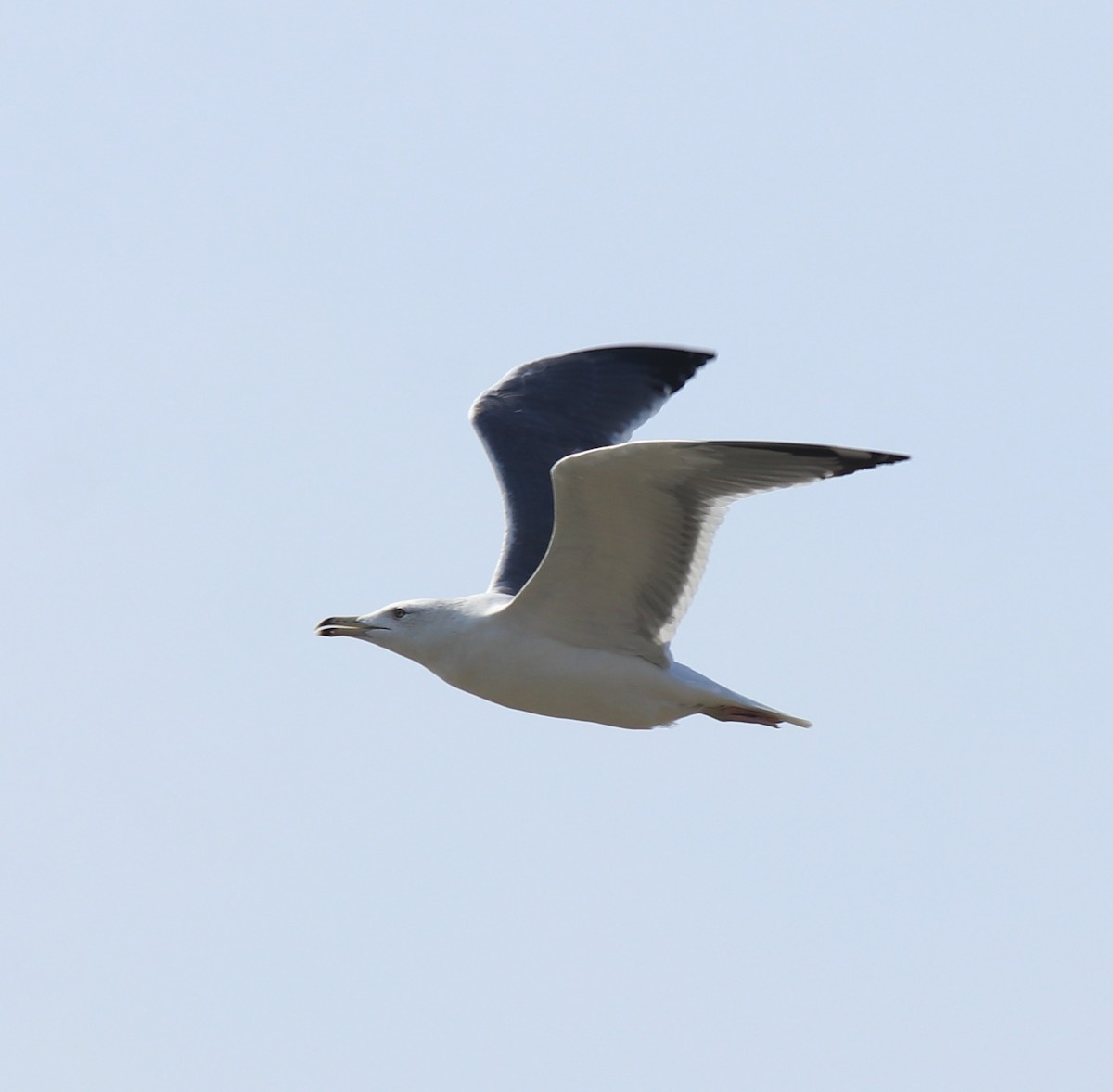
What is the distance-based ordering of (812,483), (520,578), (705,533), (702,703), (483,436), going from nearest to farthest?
(812,483) < (705,533) < (702,703) < (520,578) < (483,436)

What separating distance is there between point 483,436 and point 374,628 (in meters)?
2.51

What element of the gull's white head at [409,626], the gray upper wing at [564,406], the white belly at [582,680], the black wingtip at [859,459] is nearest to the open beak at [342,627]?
the gull's white head at [409,626]

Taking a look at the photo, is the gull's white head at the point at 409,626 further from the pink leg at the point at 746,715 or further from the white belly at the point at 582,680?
the pink leg at the point at 746,715

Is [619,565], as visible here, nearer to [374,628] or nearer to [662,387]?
[374,628]

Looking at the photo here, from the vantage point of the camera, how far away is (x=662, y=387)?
13.2 meters

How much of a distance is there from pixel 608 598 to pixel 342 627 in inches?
67.6

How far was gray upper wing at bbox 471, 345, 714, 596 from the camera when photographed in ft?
41.5

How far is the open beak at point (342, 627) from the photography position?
36.0 feet

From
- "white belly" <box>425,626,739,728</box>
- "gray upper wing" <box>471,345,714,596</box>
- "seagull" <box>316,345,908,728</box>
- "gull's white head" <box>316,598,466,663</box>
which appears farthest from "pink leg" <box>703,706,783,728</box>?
"gray upper wing" <box>471,345,714,596</box>

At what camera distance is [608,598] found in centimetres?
1015

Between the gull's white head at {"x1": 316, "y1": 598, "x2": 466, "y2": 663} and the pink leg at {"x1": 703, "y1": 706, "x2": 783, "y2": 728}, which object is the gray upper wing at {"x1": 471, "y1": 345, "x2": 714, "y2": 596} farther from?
the pink leg at {"x1": 703, "y1": 706, "x2": 783, "y2": 728}

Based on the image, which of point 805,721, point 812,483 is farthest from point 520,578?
point 812,483

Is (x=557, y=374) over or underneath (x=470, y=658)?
over

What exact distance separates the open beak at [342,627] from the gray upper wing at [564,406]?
1587 millimetres
